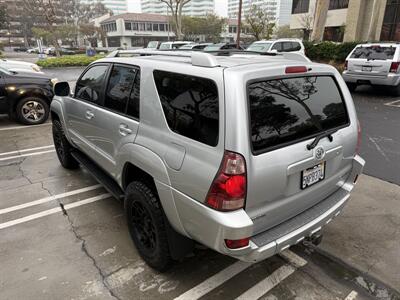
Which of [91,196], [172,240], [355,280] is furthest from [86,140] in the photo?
[355,280]

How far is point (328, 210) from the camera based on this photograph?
2.56 meters

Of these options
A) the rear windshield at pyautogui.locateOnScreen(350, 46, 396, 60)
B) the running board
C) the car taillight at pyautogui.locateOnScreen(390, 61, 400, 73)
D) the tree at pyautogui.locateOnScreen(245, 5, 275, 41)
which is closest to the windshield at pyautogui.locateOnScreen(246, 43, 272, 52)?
the rear windshield at pyautogui.locateOnScreen(350, 46, 396, 60)

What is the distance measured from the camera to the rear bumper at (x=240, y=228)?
199 cm

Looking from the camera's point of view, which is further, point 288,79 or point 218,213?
point 288,79

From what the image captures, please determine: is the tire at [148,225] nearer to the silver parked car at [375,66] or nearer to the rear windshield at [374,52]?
the silver parked car at [375,66]

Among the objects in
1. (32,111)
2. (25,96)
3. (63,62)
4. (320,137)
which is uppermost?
(320,137)

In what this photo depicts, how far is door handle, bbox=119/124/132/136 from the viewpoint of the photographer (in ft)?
9.28

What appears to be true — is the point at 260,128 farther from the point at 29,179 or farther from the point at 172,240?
the point at 29,179

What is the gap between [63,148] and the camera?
4.86 meters

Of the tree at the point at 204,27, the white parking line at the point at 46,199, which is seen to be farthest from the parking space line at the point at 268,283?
the tree at the point at 204,27

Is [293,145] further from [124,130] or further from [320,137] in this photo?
[124,130]

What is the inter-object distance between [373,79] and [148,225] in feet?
32.4

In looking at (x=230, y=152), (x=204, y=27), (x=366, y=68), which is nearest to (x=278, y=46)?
(x=366, y=68)

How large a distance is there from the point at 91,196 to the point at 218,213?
2660 mm
